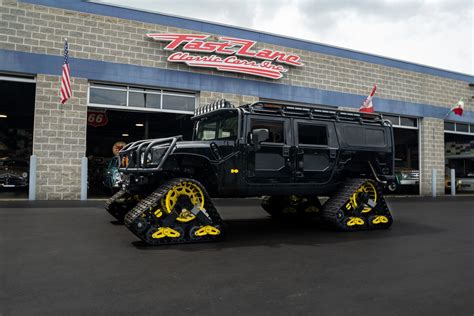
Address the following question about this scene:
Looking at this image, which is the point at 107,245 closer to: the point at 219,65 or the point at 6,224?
the point at 6,224

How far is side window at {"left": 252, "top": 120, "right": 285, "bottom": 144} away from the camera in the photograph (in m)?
6.19

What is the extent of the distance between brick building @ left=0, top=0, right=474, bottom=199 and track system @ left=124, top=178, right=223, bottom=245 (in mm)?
8174

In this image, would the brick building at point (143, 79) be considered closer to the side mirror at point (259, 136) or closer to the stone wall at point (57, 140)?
the stone wall at point (57, 140)

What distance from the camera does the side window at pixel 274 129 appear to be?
6.19 meters

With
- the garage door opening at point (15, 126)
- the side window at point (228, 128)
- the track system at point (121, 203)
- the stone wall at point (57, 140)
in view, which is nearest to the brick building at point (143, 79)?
the stone wall at point (57, 140)

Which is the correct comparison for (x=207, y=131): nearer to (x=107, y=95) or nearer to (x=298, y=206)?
(x=298, y=206)

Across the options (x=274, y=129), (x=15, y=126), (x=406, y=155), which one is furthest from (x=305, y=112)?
(x=15, y=126)

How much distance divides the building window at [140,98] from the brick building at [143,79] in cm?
4

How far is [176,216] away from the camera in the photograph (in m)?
5.26

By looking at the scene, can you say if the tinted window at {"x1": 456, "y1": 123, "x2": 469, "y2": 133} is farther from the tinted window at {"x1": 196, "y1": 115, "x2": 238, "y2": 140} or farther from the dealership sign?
the tinted window at {"x1": 196, "y1": 115, "x2": 238, "y2": 140}

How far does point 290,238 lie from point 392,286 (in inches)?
99.9

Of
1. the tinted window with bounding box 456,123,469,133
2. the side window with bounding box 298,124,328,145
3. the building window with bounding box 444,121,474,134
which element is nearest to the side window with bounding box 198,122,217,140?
the side window with bounding box 298,124,328,145

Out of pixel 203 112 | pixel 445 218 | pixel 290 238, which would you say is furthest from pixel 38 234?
pixel 445 218

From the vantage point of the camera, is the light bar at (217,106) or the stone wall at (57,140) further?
the stone wall at (57,140)
